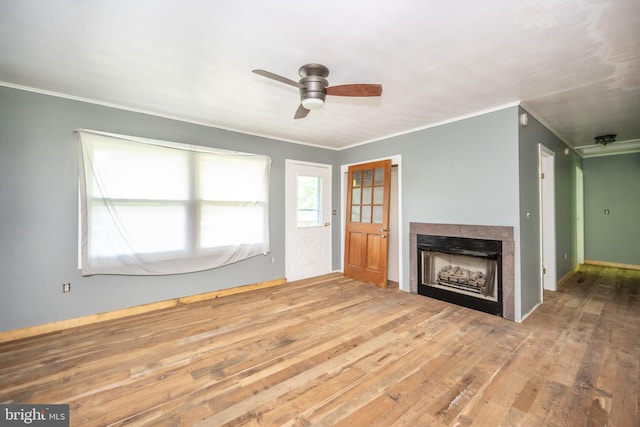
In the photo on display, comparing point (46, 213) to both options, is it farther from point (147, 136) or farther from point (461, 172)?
point (461, 172)

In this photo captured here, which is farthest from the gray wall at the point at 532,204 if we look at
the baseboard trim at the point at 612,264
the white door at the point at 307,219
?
the white door at the point at 307,219

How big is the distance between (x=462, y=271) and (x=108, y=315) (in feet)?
14.6

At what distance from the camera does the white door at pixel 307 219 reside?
183 inches

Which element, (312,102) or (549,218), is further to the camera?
(549,218)

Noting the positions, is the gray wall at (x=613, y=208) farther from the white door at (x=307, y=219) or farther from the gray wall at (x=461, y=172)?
the white door at (x=307, y=219)

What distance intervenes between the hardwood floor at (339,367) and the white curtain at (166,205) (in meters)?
0.71

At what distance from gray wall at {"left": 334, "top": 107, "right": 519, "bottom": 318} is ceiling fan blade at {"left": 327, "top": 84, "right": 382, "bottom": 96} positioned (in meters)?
1.88

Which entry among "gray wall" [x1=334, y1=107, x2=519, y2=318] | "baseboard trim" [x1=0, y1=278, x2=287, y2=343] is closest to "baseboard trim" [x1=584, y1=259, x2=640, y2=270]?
"gray wall" [x1=334, y1=107, x2=519, y2=318]

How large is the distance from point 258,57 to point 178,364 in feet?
8.40

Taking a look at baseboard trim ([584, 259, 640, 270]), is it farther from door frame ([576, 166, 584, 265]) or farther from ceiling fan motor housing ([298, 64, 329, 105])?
ceiling fan motor housing ([298, 64, 329, 105])

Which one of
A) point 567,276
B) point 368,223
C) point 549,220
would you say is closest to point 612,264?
point 567,276

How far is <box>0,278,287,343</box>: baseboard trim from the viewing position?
2.63 meters

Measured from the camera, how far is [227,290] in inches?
155

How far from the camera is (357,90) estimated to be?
6.97 ft
